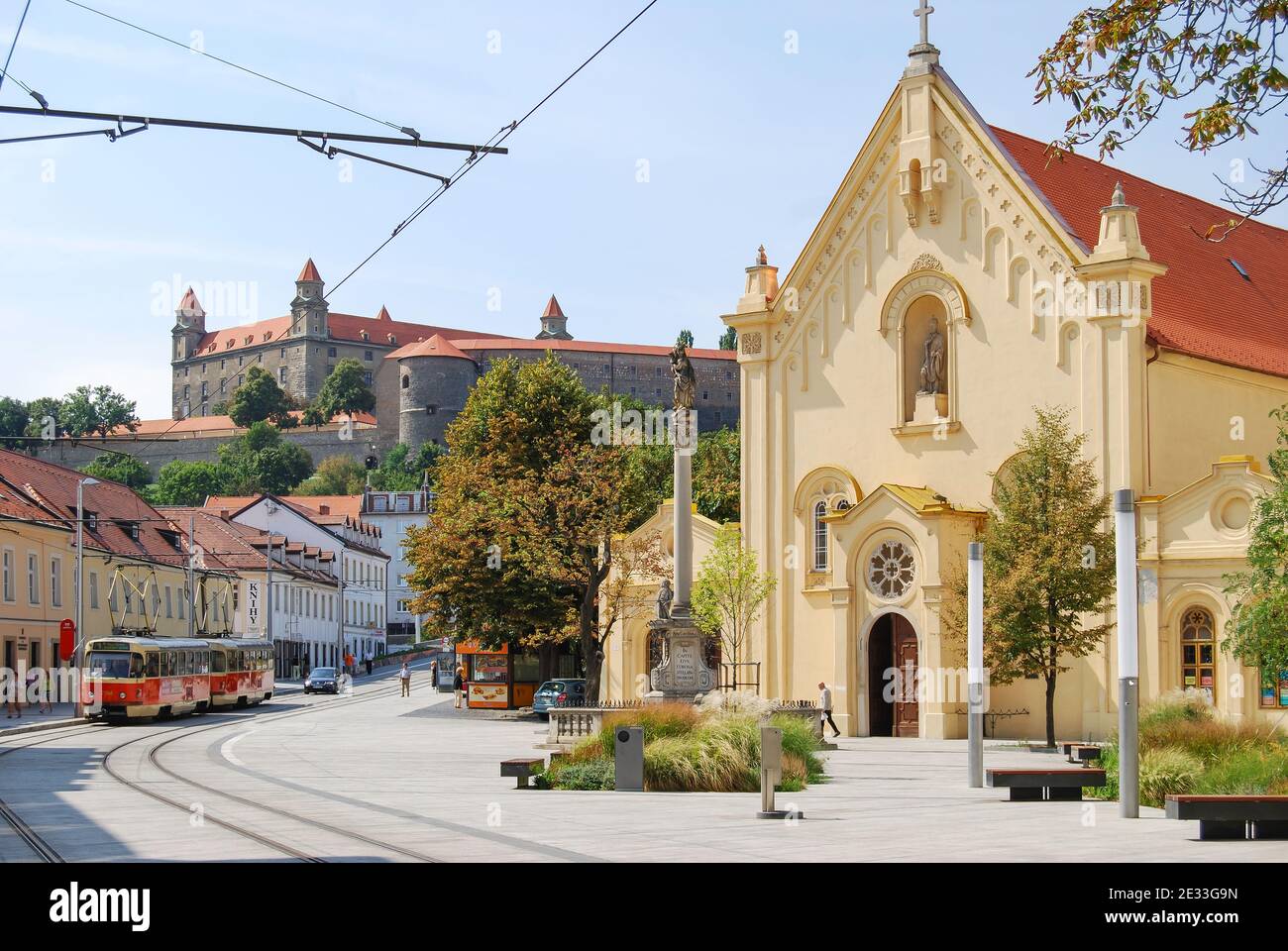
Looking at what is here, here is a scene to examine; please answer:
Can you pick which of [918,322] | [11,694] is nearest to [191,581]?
[11,694]

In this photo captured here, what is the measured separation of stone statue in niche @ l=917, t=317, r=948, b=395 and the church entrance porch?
19.9 ft

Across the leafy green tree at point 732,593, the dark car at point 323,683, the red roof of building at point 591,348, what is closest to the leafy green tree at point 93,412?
the red roof of building at point 591,348

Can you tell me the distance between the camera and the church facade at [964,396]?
37.6 m

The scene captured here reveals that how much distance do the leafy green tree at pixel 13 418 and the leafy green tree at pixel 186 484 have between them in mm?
15331

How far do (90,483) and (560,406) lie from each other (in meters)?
21.5

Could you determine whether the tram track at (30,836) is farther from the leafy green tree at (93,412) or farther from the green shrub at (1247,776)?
the leafy green tree at (93,412)

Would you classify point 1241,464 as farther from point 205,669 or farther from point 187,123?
point 205,669

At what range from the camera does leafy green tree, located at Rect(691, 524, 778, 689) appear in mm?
44094

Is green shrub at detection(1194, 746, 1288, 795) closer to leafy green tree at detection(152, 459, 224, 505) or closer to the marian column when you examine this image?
the marian column

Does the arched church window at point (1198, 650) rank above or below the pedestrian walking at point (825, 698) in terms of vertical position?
above

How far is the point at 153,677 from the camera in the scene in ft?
156

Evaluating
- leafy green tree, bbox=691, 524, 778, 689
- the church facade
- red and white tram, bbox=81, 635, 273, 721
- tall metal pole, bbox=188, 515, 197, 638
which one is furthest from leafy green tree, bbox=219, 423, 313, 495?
the church facade

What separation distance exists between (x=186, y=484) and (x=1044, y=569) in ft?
517

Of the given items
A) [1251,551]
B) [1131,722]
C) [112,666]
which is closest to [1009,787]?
[1131,722]
